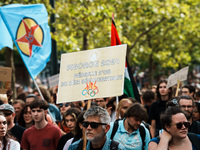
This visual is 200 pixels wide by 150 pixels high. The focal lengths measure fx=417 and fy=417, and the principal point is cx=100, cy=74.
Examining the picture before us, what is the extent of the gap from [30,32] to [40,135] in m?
3.18

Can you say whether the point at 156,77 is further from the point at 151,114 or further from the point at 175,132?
the point at 175,132

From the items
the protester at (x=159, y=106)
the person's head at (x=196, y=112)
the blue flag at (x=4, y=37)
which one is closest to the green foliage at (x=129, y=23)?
the blue flag at (x=4, y=37)

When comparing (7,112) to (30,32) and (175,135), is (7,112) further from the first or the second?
(175,135)

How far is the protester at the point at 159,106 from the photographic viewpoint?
7431 millimetres

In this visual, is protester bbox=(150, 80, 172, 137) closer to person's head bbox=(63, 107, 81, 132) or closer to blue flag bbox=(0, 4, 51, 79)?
person's head bbox=(63, 107, 81, 132)

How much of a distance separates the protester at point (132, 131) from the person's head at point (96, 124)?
2.72ft

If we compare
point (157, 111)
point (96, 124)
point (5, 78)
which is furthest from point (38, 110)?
point (157, 111)

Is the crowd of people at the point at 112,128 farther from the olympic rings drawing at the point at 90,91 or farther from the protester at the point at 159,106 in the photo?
the olympic rings drawing at the point at 90,91

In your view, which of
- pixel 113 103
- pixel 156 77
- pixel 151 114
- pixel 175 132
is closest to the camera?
pixel 175 132

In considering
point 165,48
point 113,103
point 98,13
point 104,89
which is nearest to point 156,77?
point 165,48

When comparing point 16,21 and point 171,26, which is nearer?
point 16,21

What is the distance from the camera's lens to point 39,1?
467 inches

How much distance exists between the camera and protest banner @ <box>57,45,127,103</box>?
4988 millimetres

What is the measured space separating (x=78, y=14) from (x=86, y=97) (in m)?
7.34
